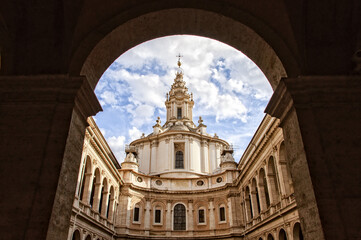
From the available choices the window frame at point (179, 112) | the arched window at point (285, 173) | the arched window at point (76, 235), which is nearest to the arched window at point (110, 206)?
the arched window at point (76, 235)

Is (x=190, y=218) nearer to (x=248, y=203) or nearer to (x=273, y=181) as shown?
(x=248, y=203)

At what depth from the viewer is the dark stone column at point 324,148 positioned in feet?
17.8

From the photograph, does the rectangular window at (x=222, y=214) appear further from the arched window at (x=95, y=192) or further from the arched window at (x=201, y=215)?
the arched window at (x=95, y=192)

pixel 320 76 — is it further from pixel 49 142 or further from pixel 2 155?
pixel 2 155

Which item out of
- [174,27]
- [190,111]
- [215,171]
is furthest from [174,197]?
[174,27]

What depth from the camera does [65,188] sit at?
19.5 ft

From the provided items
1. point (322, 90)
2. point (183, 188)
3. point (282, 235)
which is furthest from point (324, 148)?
point (183, 188)

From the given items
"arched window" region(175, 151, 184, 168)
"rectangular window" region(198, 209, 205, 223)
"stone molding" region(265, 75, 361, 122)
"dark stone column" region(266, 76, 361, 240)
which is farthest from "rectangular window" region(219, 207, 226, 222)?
"stone molding" region(265, 75, 361, 122)

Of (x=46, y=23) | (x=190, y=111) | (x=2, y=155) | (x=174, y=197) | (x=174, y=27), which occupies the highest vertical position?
(x=190, y=111)

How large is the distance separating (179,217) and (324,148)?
29.9 metres

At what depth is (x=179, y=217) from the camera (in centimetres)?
3378

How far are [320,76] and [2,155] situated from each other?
722cm

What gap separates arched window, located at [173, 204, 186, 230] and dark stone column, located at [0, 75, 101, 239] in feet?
94.7

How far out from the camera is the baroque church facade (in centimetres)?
1945
